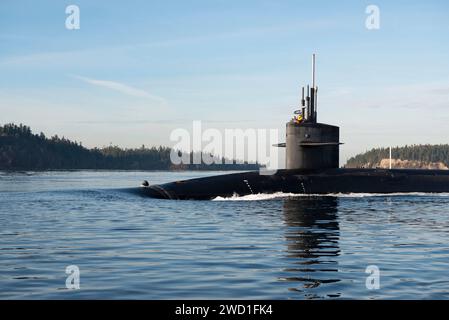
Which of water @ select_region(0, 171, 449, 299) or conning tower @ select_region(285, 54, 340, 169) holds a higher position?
conning tower @ select_region(285, 54, 340, 169)

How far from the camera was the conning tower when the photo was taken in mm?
38250

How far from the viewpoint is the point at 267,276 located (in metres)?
14.1

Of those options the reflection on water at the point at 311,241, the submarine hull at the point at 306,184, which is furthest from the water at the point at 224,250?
the submarine hull at the point at 306,184

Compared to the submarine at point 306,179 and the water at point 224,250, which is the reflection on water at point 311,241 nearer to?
the water at point 224,250

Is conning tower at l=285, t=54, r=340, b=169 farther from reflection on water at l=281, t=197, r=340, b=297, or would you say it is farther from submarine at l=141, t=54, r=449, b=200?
reflection on water at l=281, t=197, r=340, b=297

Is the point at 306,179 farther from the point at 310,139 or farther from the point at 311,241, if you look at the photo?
the point at 311,241

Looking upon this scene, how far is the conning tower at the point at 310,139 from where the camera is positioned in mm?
38250

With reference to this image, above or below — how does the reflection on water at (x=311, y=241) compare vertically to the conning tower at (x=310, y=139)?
below

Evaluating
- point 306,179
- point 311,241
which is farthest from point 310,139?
point 311,241

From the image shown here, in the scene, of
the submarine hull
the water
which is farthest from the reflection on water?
the submarine hull

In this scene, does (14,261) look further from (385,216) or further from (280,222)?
(385,216)

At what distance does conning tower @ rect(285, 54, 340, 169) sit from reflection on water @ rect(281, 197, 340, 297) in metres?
4.92
